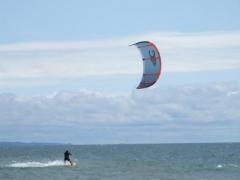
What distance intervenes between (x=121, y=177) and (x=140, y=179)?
161 centimetres

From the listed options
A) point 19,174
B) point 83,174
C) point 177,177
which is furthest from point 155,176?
point 19,174

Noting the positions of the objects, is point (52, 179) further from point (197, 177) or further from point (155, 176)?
point (197, 177)

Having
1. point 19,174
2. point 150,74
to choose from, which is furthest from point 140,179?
point 150,74

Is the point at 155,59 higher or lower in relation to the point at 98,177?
higher

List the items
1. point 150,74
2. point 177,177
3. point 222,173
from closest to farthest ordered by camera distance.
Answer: point 150,74
point 177,177
point 222,173

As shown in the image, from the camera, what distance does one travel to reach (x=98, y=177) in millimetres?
36281

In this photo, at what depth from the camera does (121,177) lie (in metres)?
36.4

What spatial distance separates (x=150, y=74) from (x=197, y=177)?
1616 centimetres

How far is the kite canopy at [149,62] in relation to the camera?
890 inches

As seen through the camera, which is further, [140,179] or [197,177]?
[197,177]

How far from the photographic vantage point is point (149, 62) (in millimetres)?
23297

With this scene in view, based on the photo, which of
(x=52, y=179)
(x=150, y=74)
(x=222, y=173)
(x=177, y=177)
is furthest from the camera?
(x=222, y=173)

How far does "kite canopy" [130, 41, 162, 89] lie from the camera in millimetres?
22609

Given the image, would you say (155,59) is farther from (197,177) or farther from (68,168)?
(68,168)
